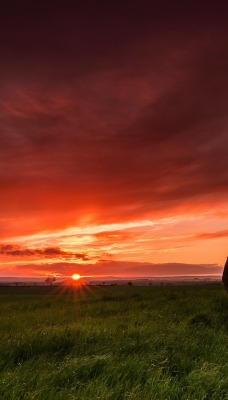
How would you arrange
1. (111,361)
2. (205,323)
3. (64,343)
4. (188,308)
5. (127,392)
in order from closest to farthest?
(127,392) → (111,361) → (64,343) → (205,323) → (188,308)

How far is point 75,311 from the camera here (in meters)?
21.6

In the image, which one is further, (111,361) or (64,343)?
(64,343)

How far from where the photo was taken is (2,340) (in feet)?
36.9

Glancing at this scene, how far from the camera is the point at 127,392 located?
714cm

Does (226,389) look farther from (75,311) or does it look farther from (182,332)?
(75,311)

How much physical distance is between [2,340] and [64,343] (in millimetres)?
1706

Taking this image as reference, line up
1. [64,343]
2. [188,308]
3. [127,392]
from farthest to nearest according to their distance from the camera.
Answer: [188,308] < [64,343] < [127,392]

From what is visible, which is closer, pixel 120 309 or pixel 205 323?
pixel 205 323

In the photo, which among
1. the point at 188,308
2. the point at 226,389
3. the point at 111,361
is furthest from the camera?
Result: the point at 188,308

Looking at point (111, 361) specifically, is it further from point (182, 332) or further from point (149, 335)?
point (182, 332)

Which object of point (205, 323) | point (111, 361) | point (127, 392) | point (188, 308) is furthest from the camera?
point (188, 308)

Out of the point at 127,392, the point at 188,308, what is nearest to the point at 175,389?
the point at 127,392

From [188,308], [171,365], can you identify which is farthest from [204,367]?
[188,308]

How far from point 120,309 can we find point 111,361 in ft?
44.0
